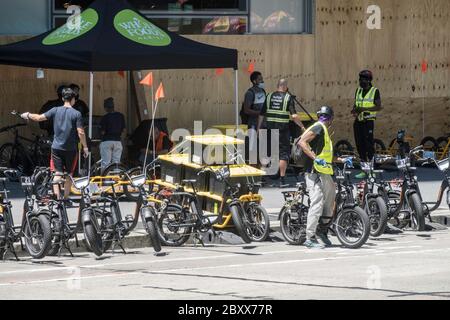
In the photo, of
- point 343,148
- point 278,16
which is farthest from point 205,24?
point 343,148

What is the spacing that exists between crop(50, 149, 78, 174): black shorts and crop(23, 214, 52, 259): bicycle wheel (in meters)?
2.05

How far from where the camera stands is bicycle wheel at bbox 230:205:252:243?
17.7 meters

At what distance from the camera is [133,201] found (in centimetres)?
1906

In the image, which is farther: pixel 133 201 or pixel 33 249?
pixel 133 201

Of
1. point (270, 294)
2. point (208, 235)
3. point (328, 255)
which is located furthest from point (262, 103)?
point (270, 294)

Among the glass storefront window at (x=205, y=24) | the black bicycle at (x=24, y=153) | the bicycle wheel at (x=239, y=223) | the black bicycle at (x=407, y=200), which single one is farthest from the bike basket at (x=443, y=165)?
the glass storefront window at (x=205, y=24)

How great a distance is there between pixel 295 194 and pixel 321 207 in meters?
0.63

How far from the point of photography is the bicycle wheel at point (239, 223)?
1769cm

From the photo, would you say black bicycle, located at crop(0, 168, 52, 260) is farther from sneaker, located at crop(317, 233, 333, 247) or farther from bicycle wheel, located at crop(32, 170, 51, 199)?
sneaker, located at crop(317, 233, 333, 247)

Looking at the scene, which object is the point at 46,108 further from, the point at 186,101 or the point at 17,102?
the point at 186,101

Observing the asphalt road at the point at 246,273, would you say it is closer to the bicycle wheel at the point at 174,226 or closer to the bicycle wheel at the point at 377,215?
the bicycle wheel at the point at 377,215

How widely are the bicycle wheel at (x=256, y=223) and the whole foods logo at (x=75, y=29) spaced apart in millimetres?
5966

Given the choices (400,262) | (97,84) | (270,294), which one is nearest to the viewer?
(270,294)

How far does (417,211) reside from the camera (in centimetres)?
1894
